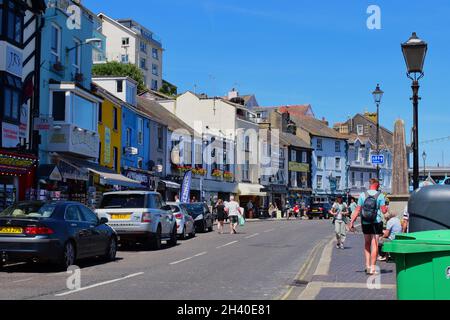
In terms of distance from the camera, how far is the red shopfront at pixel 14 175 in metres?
21.4

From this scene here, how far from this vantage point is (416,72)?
13.7 meters

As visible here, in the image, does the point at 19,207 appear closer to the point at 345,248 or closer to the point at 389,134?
the point at 345,248

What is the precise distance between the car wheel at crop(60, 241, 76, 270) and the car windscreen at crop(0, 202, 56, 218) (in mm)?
809

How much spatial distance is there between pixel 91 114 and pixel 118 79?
1097 cm

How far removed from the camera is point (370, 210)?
37.9 feet

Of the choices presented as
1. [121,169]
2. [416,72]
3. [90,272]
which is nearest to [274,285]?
[90,272]

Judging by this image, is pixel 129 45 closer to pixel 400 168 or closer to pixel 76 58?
pixel 76 58

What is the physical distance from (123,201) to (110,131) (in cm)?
1787

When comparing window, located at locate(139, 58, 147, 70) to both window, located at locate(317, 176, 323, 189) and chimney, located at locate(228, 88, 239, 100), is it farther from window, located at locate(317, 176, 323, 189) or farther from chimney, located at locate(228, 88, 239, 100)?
window, located at locate(317, 176, 323, 189)

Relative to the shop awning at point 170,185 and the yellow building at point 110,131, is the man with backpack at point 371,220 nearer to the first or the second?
the yellow building at point 110,131

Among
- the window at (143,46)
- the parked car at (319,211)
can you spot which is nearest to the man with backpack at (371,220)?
the parked car at (319,211)

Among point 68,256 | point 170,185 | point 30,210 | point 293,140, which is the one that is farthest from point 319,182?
point 30,210

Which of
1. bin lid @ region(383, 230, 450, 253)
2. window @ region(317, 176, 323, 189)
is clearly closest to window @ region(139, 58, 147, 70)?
window @ region(317, 176, 323, 189)

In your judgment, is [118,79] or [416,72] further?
[118,79]
